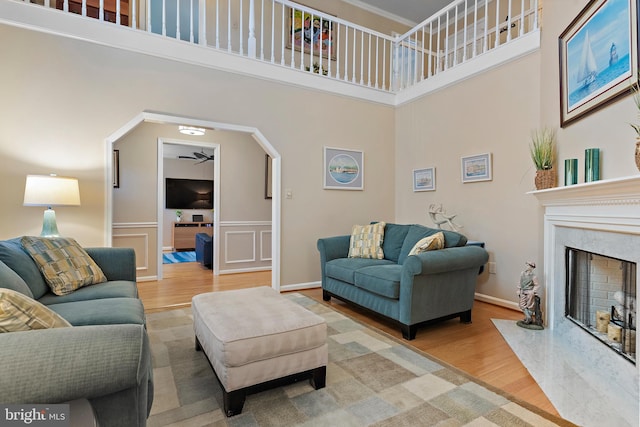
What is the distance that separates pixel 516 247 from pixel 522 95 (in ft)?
5.27

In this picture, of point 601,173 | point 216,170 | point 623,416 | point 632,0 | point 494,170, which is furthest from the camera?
point 216,170

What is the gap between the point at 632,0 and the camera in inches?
74.3

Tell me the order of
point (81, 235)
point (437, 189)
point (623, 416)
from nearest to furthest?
point (623, 416) → point (81, 235) → point (437, 189)

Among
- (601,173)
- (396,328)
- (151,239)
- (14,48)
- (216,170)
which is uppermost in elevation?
(14,48)

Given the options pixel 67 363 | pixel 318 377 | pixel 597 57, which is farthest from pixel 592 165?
pixel 67 363

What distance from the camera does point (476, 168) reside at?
3877 millimetres

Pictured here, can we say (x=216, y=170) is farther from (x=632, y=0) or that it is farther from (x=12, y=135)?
(x=632, y=0)

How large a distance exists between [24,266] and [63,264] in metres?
0.27

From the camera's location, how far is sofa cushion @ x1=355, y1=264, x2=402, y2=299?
273cm

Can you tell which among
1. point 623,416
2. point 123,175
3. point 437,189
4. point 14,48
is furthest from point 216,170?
point 623,416

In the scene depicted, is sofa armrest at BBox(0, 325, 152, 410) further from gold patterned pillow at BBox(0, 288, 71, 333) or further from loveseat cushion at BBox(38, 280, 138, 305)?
loveseat cushion at BBox(38, 280, 138, 305)

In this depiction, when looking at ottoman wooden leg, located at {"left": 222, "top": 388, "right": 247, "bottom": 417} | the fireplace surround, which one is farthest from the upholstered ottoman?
the fireplace surround

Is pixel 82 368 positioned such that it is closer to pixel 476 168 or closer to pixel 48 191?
pixel 48 191

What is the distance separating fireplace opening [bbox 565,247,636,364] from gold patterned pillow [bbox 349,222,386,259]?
1746mm
